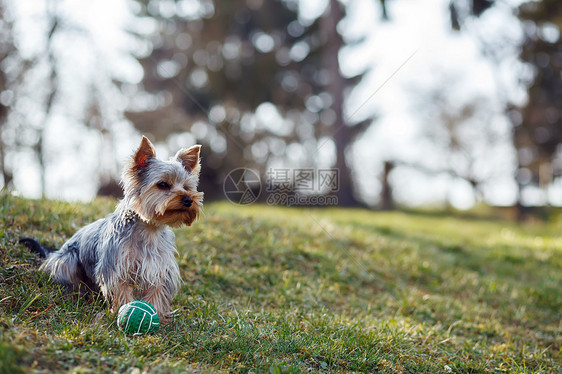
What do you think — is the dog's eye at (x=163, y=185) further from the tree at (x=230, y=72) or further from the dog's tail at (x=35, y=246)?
the tree at (x=230, y=72)

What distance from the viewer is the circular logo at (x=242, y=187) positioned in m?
15.5

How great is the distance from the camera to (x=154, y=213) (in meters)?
4.77

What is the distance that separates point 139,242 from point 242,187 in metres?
11.2

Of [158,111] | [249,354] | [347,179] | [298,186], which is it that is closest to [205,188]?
[298,186]

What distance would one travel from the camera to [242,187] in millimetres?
16062

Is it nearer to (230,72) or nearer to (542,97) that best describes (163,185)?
(230,72)

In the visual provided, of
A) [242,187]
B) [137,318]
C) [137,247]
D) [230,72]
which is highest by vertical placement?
[230,72]

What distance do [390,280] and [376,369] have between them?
3.85 metres

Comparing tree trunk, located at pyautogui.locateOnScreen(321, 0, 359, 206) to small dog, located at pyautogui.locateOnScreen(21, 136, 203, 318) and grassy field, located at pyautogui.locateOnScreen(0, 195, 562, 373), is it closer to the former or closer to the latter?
grassy field, located at pyautogui.locateOnScreen(0, 195, 562, 373)

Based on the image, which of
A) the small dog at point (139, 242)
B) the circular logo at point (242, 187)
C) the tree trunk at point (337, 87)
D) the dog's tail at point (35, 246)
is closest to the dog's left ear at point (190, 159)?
the small dog at point (139, 242)

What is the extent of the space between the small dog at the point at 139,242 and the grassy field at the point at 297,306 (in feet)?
0.92

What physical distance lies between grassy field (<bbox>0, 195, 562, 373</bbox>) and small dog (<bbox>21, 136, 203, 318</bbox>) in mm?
280

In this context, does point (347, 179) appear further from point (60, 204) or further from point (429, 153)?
point (429, 153)

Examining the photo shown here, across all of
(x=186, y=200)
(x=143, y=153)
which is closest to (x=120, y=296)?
(x=186, y=200)
